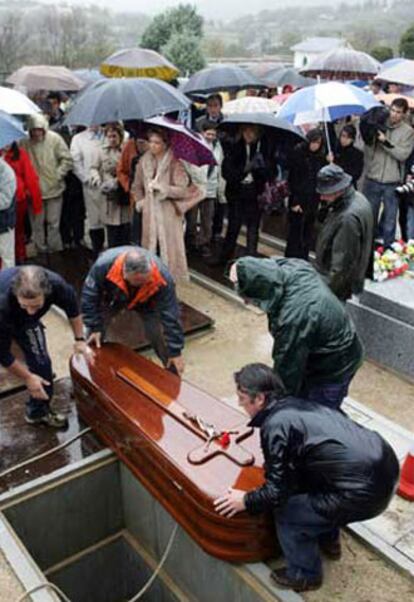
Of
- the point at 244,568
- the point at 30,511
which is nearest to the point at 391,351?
the point at 244,568

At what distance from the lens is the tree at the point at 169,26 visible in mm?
27891

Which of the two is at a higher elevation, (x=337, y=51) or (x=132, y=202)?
(x=337, y=51)

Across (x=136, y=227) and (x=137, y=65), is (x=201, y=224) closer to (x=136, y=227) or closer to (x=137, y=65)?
(x=136, y=227)

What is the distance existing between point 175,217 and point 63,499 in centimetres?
302

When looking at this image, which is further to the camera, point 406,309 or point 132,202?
point 132,202

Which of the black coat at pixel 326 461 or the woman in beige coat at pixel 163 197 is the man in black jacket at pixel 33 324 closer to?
the black coat at pixel 326 461

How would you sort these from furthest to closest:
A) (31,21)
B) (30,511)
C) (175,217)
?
(31,21)
(175,217)
(30,511)

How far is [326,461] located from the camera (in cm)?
271

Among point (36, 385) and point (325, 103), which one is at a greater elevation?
point (325, 103)

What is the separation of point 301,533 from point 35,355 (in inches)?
83.7

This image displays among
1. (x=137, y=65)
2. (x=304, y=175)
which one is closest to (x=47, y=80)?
(x=137, y=65)

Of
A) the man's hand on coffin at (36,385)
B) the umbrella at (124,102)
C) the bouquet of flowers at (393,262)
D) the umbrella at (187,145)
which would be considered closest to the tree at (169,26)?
the umbrella at (124,102)

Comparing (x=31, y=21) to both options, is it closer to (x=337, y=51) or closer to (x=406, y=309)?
(x=337, y=51)

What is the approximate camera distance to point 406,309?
519cm
